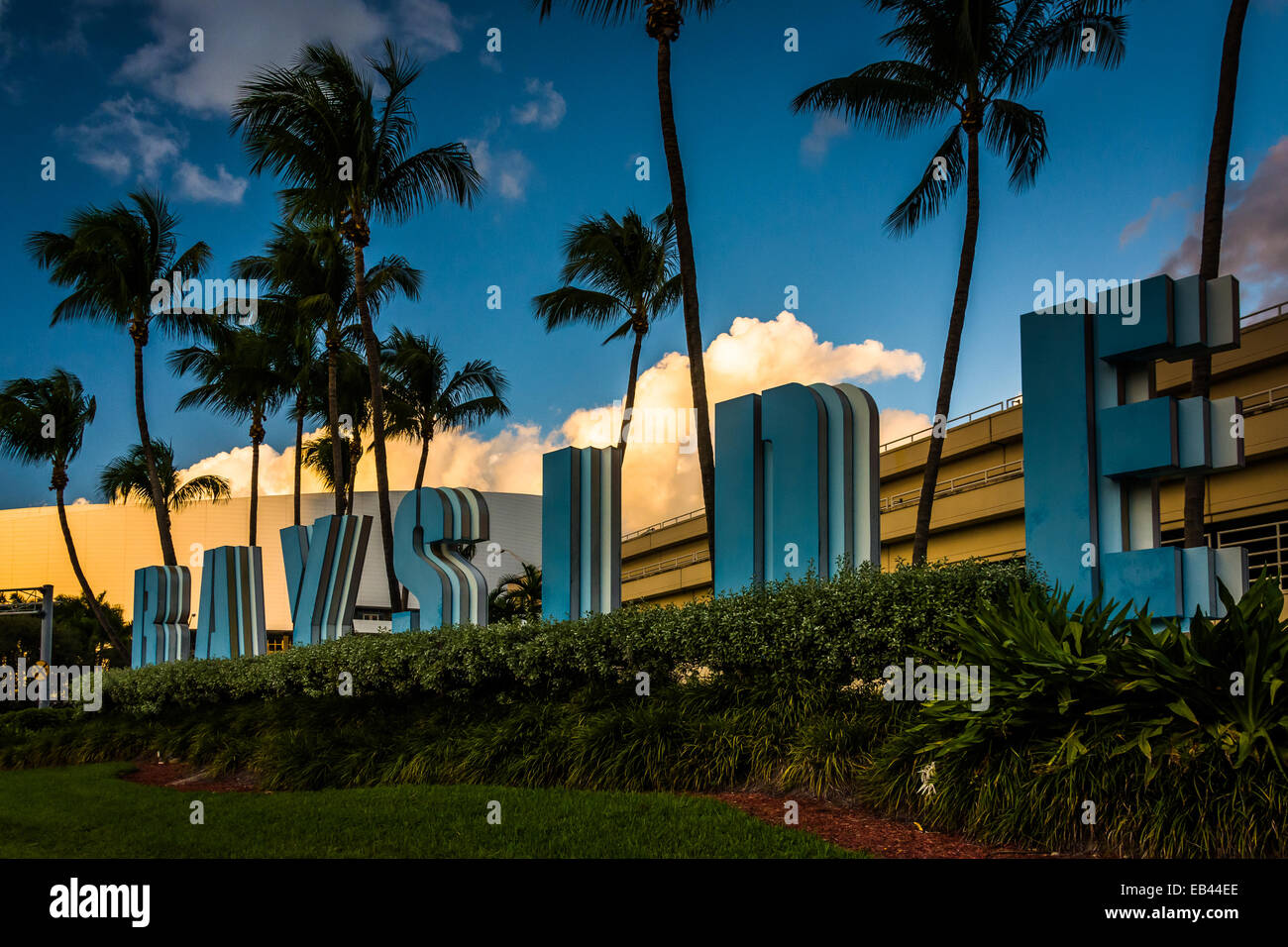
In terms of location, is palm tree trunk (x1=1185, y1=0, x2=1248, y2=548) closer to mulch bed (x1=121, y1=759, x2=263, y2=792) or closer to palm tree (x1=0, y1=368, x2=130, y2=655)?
mulch bed (x1=121, y1=759, x2=263, y2=792)

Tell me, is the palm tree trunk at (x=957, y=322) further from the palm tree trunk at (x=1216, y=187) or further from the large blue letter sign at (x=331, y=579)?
the large blue letter sign at (x=331, y=579)

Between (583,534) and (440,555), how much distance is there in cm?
322

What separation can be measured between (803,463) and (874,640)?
251 centimetres

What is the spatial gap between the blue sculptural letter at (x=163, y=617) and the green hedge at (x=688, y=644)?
7.45m

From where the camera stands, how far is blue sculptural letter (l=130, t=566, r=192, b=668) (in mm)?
22625

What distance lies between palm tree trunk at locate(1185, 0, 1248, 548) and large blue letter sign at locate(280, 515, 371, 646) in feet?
41.1

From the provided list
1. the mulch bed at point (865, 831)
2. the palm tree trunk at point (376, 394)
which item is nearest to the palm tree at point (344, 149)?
the palm tree trunk at point (376, 394)

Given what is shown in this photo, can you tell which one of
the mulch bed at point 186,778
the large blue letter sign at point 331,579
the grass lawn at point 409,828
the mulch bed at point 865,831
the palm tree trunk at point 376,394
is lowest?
the mulch bed at point 186,778

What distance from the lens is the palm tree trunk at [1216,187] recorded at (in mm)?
12898

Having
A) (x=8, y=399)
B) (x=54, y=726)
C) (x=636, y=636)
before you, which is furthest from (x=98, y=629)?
(x=636, y=636)
